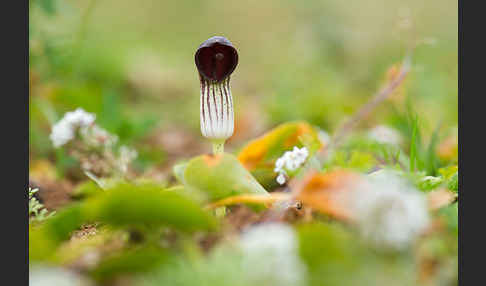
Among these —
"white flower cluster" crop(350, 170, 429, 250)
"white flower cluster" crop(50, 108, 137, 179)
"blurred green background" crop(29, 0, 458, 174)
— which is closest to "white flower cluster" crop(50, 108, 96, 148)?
"white flower cluster" crop(50, 108, 137, 179)

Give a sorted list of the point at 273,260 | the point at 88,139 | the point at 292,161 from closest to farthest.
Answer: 1. the point at 273,260
2. the point at 292,161
3. the point at 88,139

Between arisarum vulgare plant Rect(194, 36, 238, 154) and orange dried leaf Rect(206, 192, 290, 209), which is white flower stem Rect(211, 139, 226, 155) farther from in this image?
orange dried leaf Rect(206, 192, 290, 209)

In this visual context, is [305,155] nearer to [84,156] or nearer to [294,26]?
[84,156]

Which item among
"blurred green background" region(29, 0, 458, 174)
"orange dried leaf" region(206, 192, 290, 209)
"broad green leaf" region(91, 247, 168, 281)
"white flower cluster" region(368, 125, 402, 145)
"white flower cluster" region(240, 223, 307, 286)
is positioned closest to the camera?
"white flower cluster" region(240, 223, 307, 286)

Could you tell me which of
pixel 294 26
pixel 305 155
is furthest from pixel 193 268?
pixel 294 26

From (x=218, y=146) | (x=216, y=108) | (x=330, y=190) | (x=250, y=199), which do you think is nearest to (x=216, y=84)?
(x=216, y=108)

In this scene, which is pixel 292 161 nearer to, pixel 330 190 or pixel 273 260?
pixel 330 190

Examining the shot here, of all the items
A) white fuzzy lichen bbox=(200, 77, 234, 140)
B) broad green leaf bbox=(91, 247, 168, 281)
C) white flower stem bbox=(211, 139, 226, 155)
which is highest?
white fuzzy lichen bbox=(200, 77, 234, 140)
